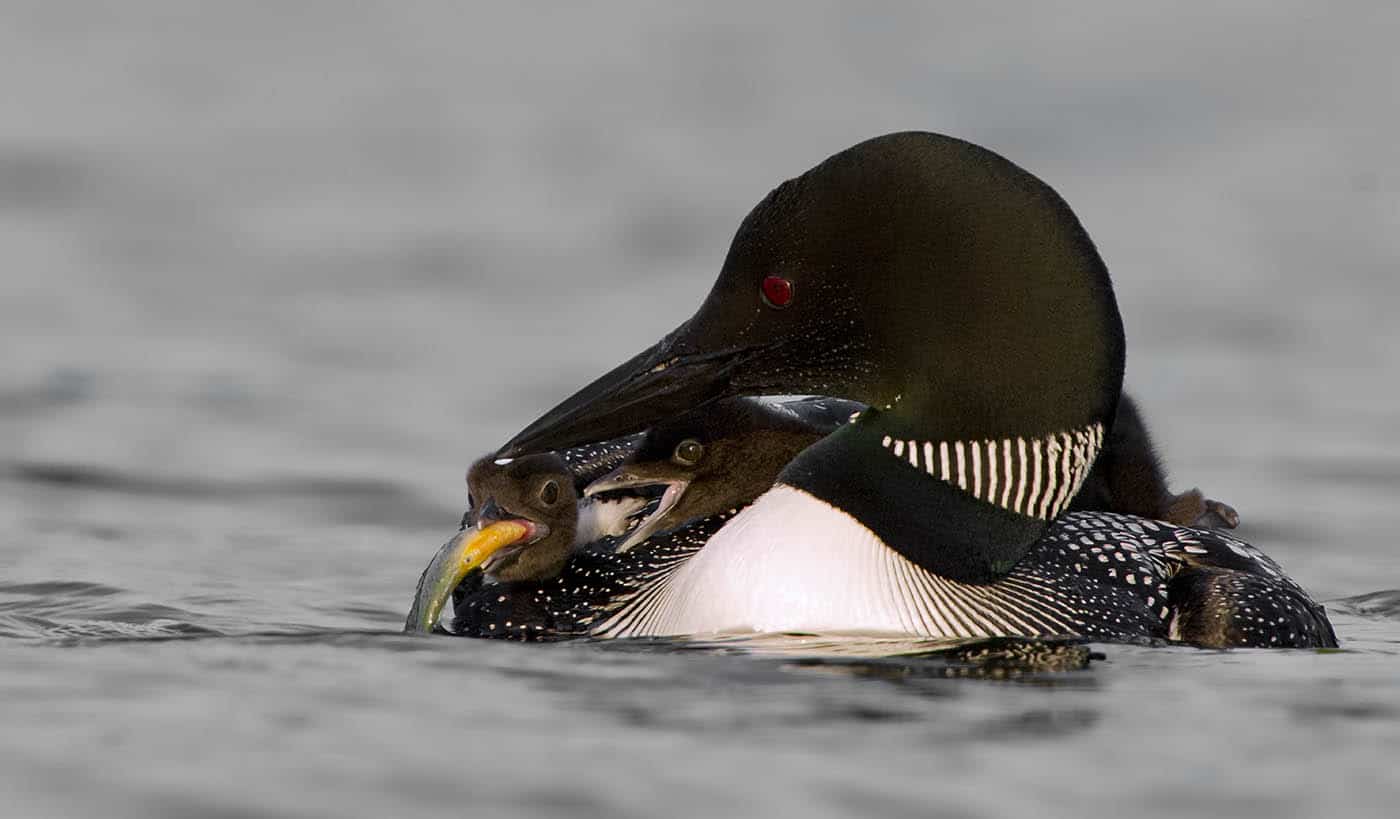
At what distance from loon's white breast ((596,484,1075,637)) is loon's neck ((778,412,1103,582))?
1.6 inches

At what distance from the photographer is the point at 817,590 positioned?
→ 192 inches

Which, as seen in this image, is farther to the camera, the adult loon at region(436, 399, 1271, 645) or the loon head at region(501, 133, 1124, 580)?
the adult loon at region(436, 399, 1271, 645)

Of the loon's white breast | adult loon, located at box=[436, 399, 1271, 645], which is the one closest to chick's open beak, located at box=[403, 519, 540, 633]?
adult loon, located at box=[436, 399, 1271, 645]

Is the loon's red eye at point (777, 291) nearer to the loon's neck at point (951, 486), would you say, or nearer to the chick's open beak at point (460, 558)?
the loon's neck at point (951, 486)

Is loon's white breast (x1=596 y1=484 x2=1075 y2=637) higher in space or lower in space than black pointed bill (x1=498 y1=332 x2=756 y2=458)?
lower

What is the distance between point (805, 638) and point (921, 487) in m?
0.40

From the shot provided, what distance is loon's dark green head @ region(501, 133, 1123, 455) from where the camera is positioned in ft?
15.9

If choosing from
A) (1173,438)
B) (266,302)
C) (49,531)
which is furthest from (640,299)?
(49,531)

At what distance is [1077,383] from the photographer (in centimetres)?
486

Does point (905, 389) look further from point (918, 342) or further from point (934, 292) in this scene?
point (934, 292)

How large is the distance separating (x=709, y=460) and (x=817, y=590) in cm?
75

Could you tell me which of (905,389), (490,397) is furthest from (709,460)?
(490,397)

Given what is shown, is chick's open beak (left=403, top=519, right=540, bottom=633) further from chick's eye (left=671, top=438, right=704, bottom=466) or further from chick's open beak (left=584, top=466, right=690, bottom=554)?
chick's eye (left=671, top=438, right=704, bottom=466)

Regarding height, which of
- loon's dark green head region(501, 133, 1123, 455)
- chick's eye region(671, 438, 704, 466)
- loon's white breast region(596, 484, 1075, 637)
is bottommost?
loon's white breast region(596, 484, 1075, 637)
